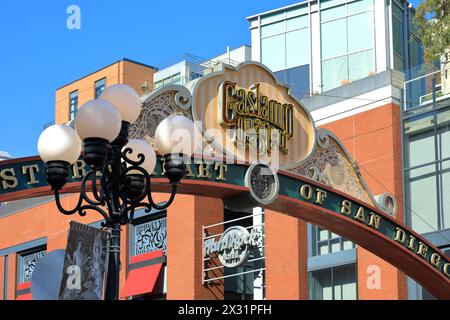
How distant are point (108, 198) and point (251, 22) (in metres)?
27.4

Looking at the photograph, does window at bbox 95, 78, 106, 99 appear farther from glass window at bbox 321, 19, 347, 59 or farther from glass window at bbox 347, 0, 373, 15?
glass window at bbox 347, 0, 373, 15

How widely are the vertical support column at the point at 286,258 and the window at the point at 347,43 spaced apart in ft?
19.9

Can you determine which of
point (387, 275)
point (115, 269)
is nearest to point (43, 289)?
point (115, 269)

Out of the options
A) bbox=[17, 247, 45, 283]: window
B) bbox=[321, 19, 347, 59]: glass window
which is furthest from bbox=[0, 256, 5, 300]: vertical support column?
bbox=[321, 19, 347, 59]: glass window

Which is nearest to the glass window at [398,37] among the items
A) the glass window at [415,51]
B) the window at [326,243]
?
the glass window at [415,51]

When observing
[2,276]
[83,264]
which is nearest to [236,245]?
[2,276]

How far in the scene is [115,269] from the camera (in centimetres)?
1165

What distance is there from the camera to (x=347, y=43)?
1391 inches

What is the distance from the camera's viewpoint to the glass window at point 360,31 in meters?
35.0

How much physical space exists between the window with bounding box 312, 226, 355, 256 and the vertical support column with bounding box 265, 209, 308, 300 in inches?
13.2

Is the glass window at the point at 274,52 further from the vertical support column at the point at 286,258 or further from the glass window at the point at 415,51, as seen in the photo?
the vertical support column at the point at 286,258

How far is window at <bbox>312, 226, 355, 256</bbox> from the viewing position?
29531 millimetres
